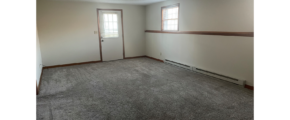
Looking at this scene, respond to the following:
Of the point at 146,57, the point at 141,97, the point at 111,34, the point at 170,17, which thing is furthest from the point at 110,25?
the point at 141,97

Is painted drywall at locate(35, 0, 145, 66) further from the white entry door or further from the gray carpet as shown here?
the gray carpet

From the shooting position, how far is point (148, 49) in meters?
6.71

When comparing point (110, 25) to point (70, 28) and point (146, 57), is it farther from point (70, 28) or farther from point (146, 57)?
point (146, 57)

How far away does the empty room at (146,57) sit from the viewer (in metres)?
2.66

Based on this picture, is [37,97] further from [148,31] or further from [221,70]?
[148,31]

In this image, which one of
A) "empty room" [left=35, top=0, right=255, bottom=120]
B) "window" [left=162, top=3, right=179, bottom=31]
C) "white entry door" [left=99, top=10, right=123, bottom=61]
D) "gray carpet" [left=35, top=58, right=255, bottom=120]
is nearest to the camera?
"gray carpet" [left=35, top=58, right=255, bottom=120]

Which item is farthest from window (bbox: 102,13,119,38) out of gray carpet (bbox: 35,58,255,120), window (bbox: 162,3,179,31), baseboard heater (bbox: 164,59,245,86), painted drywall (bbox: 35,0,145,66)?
baseboard heater (bbox: 164,59,245,86)

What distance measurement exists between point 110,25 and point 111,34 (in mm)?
306

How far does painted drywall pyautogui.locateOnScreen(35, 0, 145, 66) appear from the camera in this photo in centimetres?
508

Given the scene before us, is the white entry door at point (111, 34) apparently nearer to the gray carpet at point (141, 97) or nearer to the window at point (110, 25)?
the window at point (110, 25)

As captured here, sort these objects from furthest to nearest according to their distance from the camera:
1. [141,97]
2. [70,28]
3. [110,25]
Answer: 1. [110,25]
2. [70,28]
3. [141,97]

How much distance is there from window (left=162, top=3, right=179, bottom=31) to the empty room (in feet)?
0.10

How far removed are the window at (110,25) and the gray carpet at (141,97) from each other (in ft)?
6.18

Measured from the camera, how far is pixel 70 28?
5.43 m
